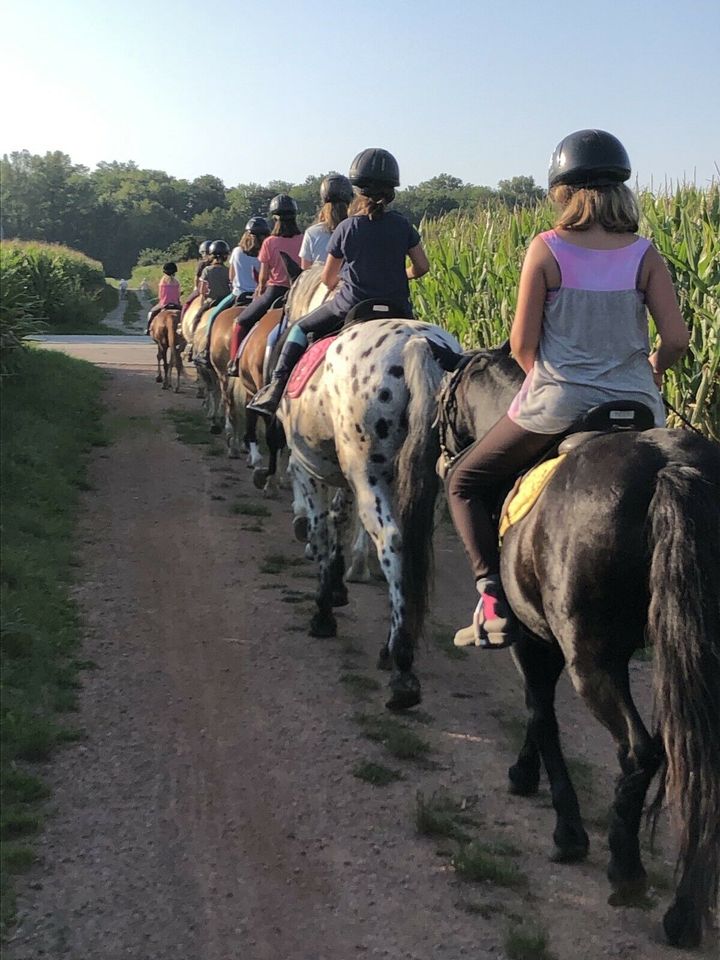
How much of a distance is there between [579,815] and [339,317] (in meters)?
3.80

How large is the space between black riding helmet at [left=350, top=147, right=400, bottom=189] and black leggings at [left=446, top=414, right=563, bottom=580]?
272 cm

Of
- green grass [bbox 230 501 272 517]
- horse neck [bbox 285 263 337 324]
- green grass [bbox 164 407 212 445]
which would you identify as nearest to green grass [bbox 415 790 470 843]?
horse neck [bbox 285 263 337 324]

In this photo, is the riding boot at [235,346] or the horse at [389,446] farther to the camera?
the riding boot at [235,346]

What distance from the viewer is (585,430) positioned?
3799mm

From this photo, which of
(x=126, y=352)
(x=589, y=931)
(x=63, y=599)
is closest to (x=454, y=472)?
(x=589, y=931)

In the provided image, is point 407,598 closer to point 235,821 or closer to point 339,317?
point 235,821

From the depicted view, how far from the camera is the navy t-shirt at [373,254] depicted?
21.6 feet

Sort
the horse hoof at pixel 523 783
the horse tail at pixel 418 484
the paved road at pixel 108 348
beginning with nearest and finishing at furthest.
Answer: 1. the horse hoof at pixel 523 783
2. the horse tail at pixel 418 484
3. the paved road at pixel 108 348

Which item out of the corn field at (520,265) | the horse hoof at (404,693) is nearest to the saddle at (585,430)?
the horse hoof at (404,693)

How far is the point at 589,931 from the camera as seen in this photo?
12.5 ft

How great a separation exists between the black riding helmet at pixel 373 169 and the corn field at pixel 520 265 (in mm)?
2737

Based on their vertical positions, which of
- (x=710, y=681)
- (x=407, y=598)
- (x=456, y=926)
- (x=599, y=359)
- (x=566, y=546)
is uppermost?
(x=599, y=359)

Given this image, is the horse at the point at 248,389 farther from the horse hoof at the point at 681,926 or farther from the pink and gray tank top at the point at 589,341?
the horse hoof at the point at 681,926

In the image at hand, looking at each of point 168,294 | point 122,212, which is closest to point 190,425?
point 168,294
